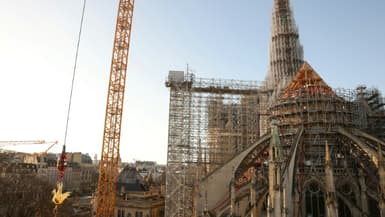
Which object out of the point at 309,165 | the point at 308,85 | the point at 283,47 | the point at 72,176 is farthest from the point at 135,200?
the point at 72,176

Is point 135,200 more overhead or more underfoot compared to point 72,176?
more underfoot

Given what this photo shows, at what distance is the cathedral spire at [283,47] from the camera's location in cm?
4828

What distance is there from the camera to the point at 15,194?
34875 millimetres

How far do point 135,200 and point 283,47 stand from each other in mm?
34460

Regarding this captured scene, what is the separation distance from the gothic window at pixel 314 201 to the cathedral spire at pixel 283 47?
68.4 feet

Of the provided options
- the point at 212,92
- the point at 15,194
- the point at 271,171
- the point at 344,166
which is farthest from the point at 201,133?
the point at 15,194

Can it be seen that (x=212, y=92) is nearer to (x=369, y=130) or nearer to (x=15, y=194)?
(x=369, y=130)

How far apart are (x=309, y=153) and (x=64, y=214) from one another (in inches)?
1150

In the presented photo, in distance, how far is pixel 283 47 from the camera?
163 ft

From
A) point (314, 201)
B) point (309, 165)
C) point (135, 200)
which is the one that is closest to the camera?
point (314, 201)

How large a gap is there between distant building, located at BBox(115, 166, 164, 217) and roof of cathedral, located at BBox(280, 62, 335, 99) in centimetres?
2374

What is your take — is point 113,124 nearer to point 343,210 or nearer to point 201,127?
point 201,127

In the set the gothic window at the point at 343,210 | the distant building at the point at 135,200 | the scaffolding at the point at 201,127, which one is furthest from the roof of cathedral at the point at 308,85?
the distant building at the point at 135,200

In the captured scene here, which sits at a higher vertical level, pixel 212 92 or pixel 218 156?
pixel 212 92
